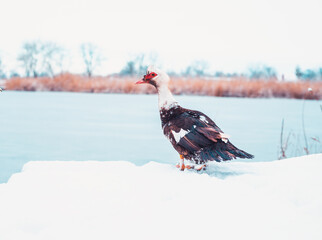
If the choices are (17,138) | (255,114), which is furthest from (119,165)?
(255,114)

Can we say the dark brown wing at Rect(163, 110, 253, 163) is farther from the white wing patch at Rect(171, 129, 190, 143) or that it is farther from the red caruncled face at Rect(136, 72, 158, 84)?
the red caruncled face at Rect(136, 72, 158, 84)

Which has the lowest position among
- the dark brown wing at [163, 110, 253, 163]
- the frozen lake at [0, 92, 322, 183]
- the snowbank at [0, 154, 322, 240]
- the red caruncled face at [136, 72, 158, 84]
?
the frozen lake at [0, 92, 322, 183]

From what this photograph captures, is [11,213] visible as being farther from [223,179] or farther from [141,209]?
[223,179]

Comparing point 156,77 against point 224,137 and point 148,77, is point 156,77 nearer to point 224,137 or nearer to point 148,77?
point 148,77

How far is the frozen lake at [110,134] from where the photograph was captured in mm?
5496

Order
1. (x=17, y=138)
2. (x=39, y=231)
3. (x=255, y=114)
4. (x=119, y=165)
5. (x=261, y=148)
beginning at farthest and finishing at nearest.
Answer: (x=255, y=114)
(x=17, y=138)
(x=261, y=148)
(x=119, y=165)
(x=39, y=231)

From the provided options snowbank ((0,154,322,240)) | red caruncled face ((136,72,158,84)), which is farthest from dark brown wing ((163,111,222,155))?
red caruncled face ((136,72,158,84))

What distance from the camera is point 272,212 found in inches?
71.3

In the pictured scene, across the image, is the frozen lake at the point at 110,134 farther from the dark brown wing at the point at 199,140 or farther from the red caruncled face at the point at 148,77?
the dark brown wing at the point at 199,140

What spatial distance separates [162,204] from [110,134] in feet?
18.0

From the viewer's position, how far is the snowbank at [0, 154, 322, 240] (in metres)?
1.65

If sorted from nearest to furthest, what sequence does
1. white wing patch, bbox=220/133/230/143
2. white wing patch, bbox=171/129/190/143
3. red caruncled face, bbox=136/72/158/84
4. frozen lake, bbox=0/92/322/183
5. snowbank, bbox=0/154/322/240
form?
1. snowbank, bbox=0/154/322/240
2. white wing patch, bbox=220/133/230/143
3. white wing patch, bbox=171/129/190/143
4. red caruncled face, bbox=136/72/158/84
5. frozen lake, bbox=0/92/322/183

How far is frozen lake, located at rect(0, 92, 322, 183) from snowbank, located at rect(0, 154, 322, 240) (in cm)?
235

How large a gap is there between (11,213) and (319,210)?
1.68 meters
